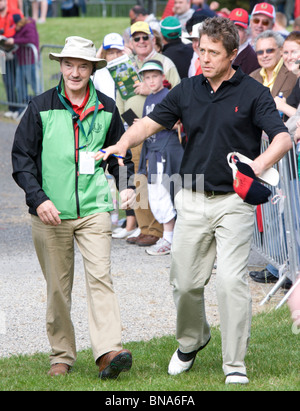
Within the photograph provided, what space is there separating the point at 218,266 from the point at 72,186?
112cm

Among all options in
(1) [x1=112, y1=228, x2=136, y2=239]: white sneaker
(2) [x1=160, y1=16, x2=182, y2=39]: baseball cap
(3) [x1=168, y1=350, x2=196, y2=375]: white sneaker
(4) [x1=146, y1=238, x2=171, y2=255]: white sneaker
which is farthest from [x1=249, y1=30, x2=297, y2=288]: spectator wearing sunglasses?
(3) [x1=168, y1=350, x2=196, y2=375]: white sneaker

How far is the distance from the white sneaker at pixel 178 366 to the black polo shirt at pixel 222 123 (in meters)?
1.20

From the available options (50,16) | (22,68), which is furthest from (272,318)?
(50,16)

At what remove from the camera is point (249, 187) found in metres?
4.82

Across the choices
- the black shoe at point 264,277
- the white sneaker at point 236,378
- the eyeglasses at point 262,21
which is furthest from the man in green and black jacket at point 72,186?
the eyeglasses at point 262,21

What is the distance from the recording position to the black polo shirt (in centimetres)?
513

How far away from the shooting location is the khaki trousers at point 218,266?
5043 mm

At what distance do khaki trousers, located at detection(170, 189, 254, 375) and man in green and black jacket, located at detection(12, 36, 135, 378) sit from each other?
0.44 meters

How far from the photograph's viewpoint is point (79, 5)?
33312mm

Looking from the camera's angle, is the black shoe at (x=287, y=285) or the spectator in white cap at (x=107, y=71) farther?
the spectator in white cap at (x=107, y=71)

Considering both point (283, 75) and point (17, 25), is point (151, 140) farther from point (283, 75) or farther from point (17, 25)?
point (17, 25)

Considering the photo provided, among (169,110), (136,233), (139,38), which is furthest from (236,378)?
(139,38)

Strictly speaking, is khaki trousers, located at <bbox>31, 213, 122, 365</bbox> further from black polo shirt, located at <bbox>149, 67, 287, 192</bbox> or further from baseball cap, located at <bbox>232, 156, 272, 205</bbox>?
baseball cap, located at <bbox>232, 156, 272, 205</bbox>

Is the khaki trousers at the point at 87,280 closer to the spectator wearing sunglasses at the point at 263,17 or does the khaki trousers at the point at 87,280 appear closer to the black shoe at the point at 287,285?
the black shoe at the point at 287,285
